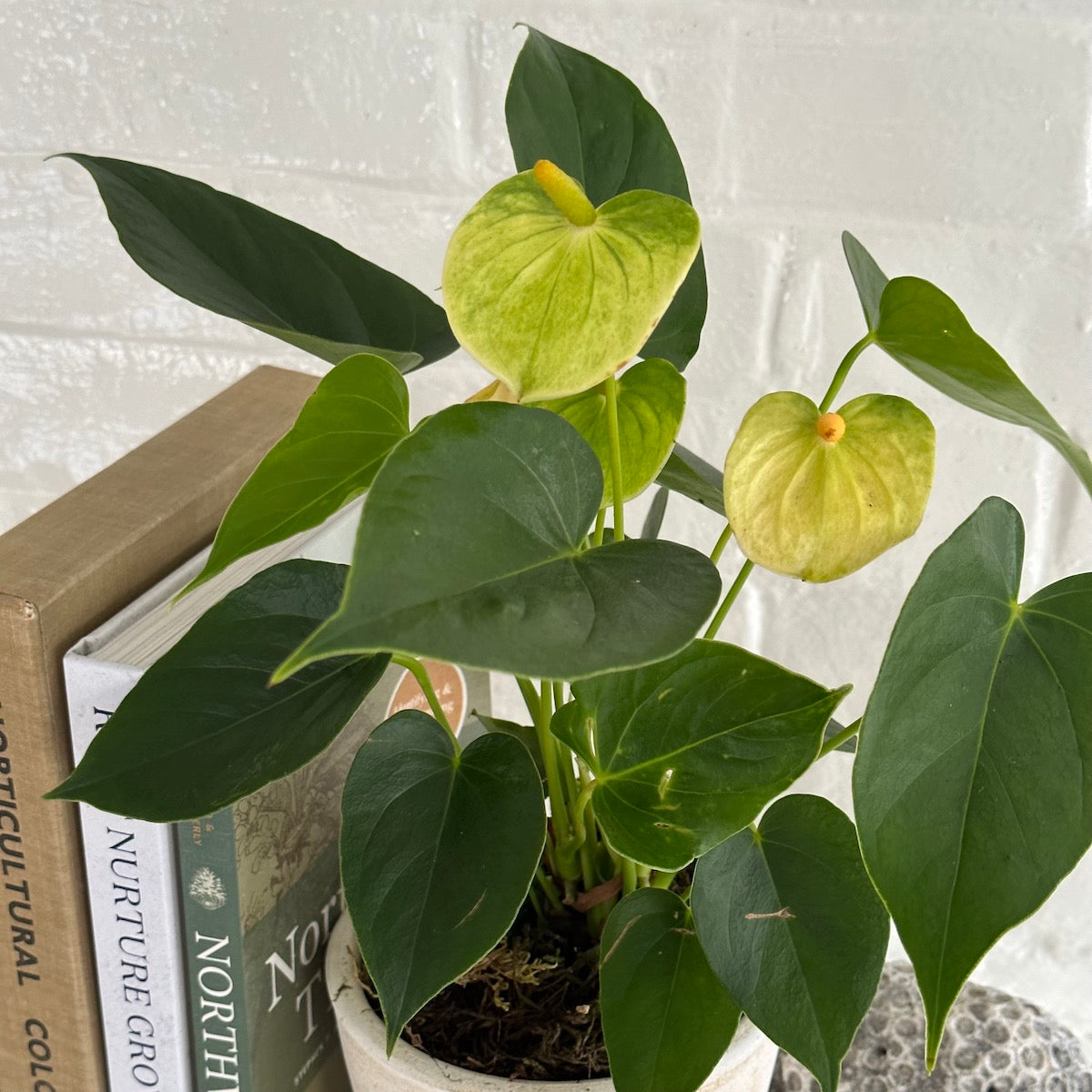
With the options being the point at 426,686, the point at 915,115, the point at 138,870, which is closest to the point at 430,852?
the point at 426,686

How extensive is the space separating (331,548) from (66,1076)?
29 cm

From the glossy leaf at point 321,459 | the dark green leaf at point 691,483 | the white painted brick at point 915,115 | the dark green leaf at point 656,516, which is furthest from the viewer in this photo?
the white painted brick at point 915,115

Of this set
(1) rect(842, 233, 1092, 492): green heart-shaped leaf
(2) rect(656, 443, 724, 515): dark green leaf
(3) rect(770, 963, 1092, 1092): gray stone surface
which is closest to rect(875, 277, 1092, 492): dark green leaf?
(1) rect(842, 233, 1092, 492): green heart-shaped leaf

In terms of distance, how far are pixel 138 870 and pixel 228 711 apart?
0.15m

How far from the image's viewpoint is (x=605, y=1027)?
1.57ft

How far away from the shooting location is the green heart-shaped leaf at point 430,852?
44 centimetres

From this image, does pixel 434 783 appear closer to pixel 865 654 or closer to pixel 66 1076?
pixel 66 1076

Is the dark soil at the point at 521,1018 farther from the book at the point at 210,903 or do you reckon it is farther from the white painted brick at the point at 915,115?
the white painted brick at the point at 915,115

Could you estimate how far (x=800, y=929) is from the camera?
1.56ft

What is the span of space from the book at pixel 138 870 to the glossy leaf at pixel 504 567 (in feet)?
0.70

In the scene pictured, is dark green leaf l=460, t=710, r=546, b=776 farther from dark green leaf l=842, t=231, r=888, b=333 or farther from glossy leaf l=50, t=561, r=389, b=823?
dark green leaf l=842, t=231, r=888, b=333

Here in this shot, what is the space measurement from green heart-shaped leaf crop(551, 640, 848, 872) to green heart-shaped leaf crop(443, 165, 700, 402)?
121 millimetres

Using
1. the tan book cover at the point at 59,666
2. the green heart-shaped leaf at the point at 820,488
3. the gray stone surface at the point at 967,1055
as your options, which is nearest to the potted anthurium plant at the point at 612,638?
the green heart-shaped leaf at the point at 820,488

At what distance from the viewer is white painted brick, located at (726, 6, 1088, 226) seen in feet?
2.44
